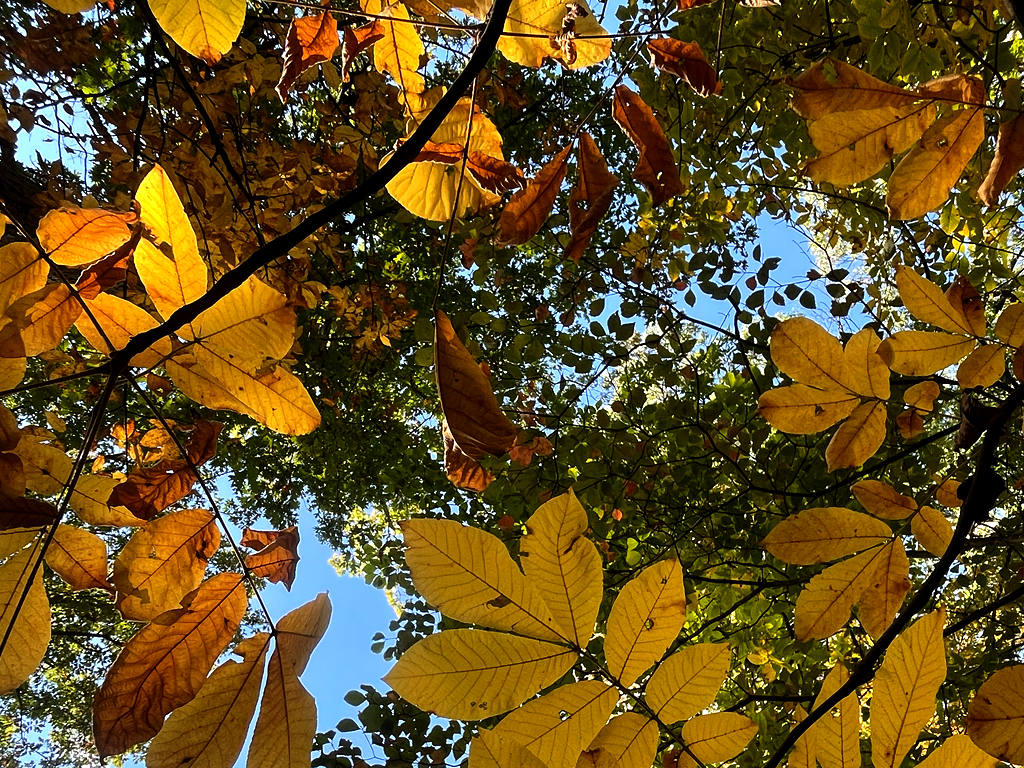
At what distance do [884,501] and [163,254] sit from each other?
994mm

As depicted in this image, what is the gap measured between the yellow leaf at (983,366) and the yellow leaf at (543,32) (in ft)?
2.14

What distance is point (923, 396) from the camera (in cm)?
98

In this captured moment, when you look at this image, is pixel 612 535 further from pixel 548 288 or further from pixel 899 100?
pixel 899 100

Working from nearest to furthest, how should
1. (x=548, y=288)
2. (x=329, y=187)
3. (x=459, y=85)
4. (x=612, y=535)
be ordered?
(x=459, y=85) < (x=329, y=187) < (x=612, y=535) < (x=548, y=288)

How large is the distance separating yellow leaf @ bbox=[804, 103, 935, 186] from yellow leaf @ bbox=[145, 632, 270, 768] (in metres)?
0.82

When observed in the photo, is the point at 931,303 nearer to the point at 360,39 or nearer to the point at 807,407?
the point at 807,407

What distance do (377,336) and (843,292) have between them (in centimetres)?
217

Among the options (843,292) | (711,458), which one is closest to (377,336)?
(711,458)

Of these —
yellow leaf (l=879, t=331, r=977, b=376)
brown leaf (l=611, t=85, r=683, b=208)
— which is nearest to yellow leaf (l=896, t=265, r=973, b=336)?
yellow leaf (l=879, t=331, r=977, b=376)

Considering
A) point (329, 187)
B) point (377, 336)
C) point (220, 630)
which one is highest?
point (377, 336)

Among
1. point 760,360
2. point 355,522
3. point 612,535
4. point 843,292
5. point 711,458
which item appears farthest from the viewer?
point 355,522

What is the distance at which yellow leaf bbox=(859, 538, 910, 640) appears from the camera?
2.68ft

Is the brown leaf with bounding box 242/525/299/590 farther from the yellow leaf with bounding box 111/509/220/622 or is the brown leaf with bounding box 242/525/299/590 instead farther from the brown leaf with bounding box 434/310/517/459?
the brown leaf with bounding box 434/310/517/459

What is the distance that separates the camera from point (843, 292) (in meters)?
2.18
